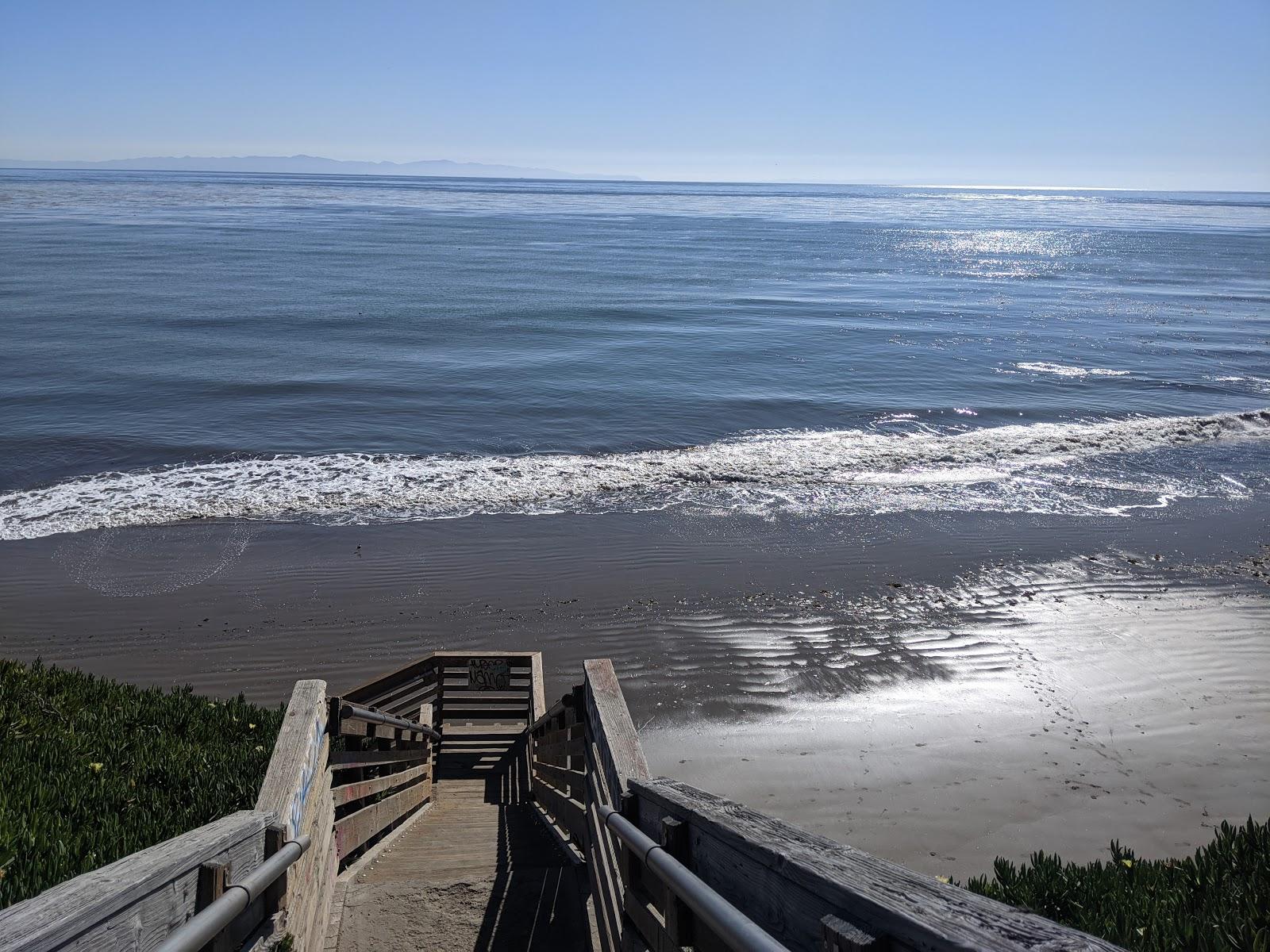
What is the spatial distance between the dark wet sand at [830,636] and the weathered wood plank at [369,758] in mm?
2576

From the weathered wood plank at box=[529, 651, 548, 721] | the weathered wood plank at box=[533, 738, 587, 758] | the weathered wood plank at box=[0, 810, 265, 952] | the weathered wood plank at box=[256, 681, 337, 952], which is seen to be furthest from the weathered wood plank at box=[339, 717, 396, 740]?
the weathered wood plank at box=[0, 810, 265, 952]

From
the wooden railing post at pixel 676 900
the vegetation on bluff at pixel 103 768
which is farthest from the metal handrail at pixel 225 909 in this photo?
the wooden railing post at pixel 676 900

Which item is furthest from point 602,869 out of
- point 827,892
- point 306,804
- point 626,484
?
point 626,484

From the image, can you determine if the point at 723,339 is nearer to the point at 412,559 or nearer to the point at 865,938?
the point at 412,559

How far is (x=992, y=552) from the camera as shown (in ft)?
50.4

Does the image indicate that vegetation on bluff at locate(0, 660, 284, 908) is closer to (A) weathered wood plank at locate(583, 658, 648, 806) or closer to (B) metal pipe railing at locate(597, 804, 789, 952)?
(A) weathered wood plank at locate(583, 658, 648, 806)

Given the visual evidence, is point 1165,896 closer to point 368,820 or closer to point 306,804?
point 306,804

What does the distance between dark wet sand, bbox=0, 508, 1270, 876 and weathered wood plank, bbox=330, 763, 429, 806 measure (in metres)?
2.63

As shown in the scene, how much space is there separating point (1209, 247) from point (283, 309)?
303 feet

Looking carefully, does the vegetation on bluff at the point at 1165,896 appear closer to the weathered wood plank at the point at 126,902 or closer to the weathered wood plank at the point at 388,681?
the weathered wood plank at the point at 126,902

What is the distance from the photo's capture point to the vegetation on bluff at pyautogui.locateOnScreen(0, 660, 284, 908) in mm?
3848

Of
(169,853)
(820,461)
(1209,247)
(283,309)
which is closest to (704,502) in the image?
(820,461)

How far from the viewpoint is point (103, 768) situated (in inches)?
203

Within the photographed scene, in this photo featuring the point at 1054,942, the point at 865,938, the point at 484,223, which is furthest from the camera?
the point at 484,223
